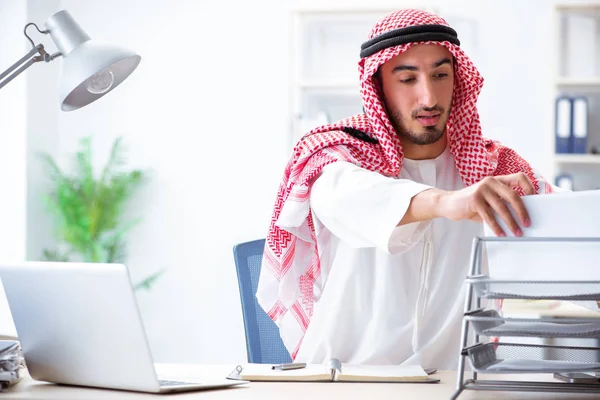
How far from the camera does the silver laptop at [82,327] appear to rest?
1.37 m

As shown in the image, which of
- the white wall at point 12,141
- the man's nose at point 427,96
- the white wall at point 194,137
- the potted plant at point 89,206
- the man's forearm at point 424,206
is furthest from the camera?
the white wall at point 194,137

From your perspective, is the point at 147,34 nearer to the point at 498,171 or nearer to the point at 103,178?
the point at 103,178

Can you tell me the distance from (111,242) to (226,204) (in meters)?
0.73

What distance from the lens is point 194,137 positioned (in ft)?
16.6

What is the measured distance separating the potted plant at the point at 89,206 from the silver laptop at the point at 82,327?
321 centimetres

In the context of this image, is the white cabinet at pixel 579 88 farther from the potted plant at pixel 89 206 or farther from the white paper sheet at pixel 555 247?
the white paper sheet at pixel 555 247

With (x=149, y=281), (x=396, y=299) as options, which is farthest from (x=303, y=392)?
(x=149, y=281)

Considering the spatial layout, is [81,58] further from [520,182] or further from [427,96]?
[520,182]

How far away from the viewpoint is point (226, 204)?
5023 millimetres

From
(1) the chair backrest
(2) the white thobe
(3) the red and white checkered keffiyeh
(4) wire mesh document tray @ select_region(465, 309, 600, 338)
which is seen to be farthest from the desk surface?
(1) the chair backrest

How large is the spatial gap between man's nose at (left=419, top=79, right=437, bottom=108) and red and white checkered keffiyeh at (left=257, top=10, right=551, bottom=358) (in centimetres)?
11

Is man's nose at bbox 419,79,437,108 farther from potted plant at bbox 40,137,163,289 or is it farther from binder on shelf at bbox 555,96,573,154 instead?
potted plant at bbox 40,137,163,289

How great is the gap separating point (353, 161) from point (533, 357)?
790mm

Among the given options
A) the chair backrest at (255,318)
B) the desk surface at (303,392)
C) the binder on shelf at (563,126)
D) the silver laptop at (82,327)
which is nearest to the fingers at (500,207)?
the desk surface at (303,392)
